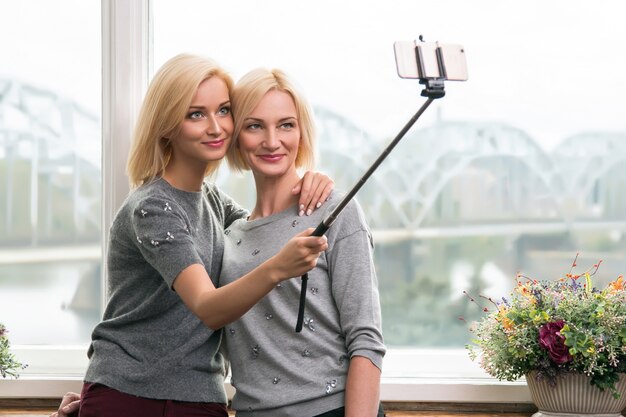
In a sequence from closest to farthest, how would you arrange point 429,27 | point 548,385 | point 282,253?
point 282,253 < point 548,385 < point 429,27

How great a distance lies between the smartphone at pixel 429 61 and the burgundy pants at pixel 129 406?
91 centimetres

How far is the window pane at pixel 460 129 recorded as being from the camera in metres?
2.60

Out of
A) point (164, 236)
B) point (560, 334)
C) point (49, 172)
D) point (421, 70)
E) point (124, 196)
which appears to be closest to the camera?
point (421, 70)

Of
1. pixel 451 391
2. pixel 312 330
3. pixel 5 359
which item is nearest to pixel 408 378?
pixel 451 391

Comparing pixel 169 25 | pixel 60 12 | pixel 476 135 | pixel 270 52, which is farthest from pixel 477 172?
pixel 60 12

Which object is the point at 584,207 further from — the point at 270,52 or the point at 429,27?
the point at 270,52

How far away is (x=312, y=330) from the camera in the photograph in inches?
76.3

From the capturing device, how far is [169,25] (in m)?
2.65

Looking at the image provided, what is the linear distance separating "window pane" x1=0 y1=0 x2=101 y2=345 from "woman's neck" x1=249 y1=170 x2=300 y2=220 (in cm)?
80

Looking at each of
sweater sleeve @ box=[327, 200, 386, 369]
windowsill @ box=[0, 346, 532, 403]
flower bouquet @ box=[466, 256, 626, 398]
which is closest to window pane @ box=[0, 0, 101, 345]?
windowsill @ box=[0, 346, 532, 403]

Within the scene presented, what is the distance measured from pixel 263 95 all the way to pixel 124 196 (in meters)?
0.74

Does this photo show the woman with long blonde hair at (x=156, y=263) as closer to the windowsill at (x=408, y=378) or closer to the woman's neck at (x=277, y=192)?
the woman's neck at (x=277, y=192)

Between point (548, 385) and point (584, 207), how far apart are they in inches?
21.1

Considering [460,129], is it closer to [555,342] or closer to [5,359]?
[555,342]
